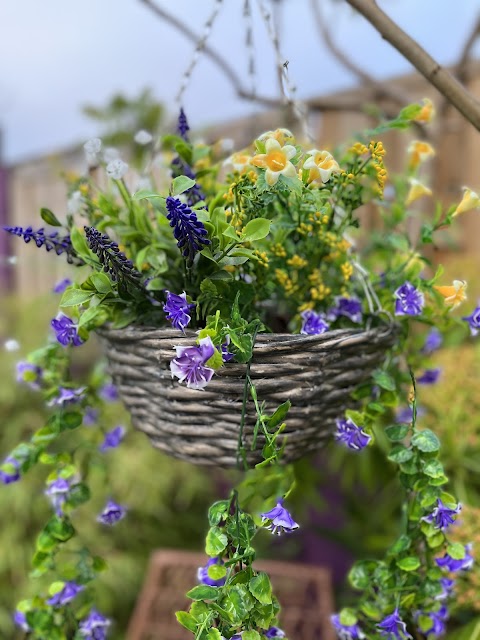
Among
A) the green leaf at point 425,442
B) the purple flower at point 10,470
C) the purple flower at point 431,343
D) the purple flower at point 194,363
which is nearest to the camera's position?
the purple flower at point 194,363

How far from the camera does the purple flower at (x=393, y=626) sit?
53 cm

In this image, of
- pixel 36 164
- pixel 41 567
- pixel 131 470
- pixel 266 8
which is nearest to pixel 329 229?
pixel 266 8

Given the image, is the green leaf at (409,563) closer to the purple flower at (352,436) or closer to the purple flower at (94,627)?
the purple flower at (352,436)

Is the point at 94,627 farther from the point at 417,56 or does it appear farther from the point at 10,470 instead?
the point at 417,56

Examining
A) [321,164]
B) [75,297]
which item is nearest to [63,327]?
[75,297]

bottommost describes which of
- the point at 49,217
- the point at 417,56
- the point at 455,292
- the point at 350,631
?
the point at 350,631

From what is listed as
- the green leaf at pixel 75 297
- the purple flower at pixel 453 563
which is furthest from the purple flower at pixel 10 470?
the purple flower at pixel 453 563

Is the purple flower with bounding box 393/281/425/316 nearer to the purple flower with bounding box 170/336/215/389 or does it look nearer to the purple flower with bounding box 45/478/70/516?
the purple flower with bounding box 170/336/215/389

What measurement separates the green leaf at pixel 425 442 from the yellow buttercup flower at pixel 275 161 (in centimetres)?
27

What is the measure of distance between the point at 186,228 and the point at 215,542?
0.83 ft

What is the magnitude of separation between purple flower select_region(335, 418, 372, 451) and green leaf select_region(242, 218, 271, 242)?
0.22 meters

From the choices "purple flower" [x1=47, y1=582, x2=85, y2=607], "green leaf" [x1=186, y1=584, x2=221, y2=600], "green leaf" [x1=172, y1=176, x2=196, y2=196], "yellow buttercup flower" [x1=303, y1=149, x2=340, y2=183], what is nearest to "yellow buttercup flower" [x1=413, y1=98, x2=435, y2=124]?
"yellow buttercup flower" [x1=303, y1=149, x2=340, y2=183]

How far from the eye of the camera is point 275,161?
438 mm

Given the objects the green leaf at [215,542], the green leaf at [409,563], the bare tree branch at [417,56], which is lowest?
the green leaf at [409,563]
